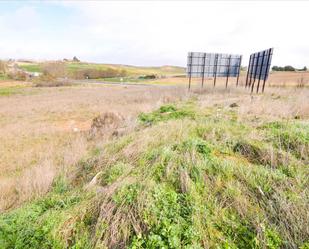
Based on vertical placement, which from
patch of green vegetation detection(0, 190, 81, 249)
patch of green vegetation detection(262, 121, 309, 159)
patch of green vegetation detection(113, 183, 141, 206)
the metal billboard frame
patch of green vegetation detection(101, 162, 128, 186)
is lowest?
patch of green vegetation detection(0, 190, 81, 249)

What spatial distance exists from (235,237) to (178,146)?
5.75 feet

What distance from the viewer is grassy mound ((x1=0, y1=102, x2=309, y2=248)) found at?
6.55 ft

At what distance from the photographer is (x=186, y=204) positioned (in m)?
2.34

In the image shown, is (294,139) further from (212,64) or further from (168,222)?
(212,64)

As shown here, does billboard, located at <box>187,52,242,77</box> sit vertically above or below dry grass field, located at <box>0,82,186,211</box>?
above

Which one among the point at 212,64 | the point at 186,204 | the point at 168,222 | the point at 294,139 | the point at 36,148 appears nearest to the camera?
the point at 168,222

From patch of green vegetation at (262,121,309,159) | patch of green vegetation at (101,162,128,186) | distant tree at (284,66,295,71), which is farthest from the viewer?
distant tree at (284,66,295,71)

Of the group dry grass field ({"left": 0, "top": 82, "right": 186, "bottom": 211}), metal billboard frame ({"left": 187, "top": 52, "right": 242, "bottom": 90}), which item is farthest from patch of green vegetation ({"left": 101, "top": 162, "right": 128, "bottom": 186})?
metal billboard frame ({"left": 187, "top": 52, "right": 242, "bottom": 90})

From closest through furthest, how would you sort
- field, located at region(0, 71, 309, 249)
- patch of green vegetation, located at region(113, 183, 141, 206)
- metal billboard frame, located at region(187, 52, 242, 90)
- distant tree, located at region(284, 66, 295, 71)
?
field, located at region(0, 71, 309, 249)
patch of green vegetation, located at region(113, 183, 141, 206)
metal billboard frame, located at region(187, 52, 242, 90)
distant tree, located at region(284, 66, 295, 71)

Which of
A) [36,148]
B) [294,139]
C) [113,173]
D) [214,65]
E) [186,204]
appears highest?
[214,65]

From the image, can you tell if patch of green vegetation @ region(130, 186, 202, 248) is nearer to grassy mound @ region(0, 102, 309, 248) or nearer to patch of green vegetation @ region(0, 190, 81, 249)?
grassy mound @ region(0, 102, 309, 248)

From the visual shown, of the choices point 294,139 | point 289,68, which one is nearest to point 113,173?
point 294,139

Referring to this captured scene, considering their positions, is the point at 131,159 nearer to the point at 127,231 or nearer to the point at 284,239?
the point at 127,231

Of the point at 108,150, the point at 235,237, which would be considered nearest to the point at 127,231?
the point at 235,237
